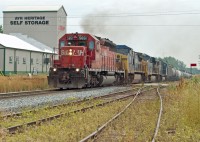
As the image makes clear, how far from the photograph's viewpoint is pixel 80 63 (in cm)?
2430

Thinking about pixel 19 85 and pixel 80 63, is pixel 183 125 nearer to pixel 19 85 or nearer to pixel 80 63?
pixel 80 63

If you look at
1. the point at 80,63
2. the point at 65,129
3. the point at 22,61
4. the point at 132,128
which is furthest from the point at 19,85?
the point at 22,61

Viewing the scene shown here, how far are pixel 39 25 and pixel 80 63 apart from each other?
49734mm

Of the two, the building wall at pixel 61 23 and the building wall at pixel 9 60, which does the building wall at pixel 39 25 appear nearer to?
the building wall at pixel 61 23

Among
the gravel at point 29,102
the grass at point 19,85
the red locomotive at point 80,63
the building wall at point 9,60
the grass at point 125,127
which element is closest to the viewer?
the grass at point 125,127

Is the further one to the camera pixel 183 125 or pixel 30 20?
pixel 30 20

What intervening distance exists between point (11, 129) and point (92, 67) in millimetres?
17111

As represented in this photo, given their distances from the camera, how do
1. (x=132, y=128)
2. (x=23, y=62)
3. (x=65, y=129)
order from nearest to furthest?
(x=65, y=129) → (x=132, y=128) → (x=23, y=62)

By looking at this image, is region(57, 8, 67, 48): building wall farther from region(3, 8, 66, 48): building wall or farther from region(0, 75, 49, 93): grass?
region(0, 75, 49, 93): grass

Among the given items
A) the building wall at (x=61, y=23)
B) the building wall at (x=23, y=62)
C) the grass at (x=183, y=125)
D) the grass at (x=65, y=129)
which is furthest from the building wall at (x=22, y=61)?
the grass at (x=183, y=125)

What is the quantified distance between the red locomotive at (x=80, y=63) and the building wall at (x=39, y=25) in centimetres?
4375

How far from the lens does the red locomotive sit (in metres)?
23.8

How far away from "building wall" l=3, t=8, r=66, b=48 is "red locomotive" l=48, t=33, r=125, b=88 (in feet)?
144

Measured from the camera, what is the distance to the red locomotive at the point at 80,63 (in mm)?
23781
